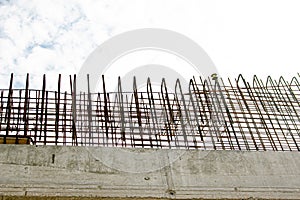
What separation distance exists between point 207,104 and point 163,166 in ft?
6.13

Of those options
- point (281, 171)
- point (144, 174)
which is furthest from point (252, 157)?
point (144, 174)

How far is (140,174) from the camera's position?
3.35m

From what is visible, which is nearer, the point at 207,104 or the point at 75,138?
the point at 75,138

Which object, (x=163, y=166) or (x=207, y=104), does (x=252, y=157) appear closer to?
(x=163, y=166)

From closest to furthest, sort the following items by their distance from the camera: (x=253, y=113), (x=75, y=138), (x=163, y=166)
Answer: (x=163, y=166)
(x=75, y=138)
(x=253, y=113)

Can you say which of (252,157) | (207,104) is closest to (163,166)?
(252,157)

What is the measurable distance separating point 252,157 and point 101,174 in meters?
1.53

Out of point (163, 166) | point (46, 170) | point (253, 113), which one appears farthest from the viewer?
point (253, 113)

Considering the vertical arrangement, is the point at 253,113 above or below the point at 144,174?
above

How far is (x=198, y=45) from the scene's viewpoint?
5227 millimetres

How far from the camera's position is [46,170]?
320cm

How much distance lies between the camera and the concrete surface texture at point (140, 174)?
3.12 meters

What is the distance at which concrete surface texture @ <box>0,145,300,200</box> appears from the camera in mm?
3123

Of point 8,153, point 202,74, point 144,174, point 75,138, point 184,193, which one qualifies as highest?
point 202,74
